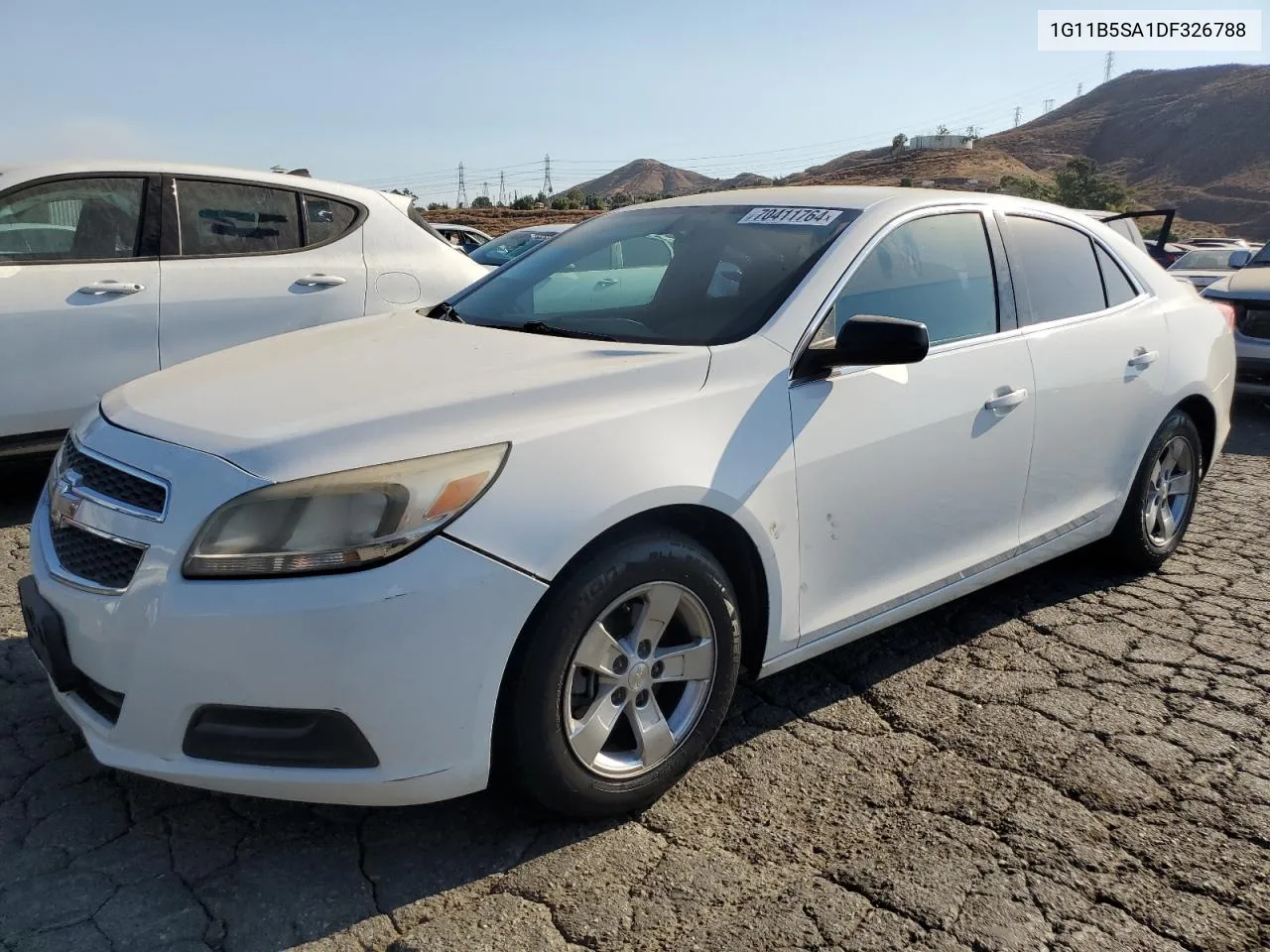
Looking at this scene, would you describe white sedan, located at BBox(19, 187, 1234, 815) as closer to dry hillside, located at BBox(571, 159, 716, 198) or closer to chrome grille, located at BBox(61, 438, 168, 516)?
chrome grille, located at BBox(61, 438, 168, 516)

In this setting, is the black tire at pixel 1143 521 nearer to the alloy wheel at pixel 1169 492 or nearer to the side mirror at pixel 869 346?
the alloy wheel at pixel 1169 492

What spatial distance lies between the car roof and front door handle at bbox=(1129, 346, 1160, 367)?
4.20 m

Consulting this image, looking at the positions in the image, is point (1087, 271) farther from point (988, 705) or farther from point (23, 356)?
point (23, 356)

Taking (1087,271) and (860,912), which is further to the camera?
(1087,271)

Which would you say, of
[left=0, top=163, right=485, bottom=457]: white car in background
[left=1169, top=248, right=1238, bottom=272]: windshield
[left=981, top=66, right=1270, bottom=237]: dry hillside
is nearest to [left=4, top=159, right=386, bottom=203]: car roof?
[left=0, top=163, right=485, bottom=457]: white car in background

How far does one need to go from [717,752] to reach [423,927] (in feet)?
3.39

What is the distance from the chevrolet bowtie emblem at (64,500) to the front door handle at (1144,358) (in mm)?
3584

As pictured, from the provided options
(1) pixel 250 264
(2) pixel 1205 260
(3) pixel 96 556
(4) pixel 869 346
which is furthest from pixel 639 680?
(2) pixel 1205 260

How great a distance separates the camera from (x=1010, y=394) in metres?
3.42

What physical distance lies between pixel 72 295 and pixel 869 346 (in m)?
3.88

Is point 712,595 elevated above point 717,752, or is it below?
above

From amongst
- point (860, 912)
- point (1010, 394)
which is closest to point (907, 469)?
point (1010, 394)

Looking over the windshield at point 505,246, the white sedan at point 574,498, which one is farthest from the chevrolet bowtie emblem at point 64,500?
the windshield at point 505,246

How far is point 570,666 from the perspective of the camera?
93.4 inches
